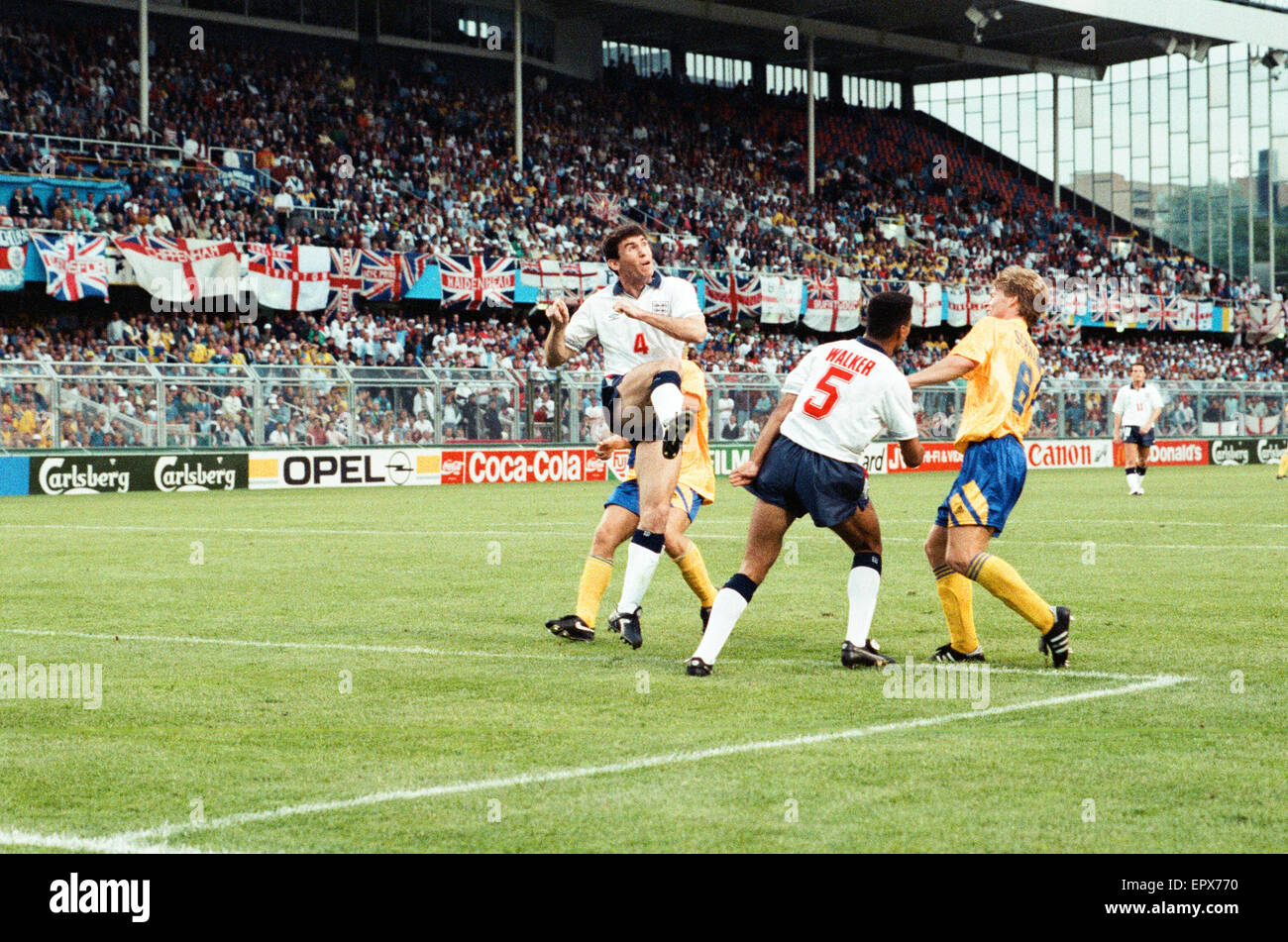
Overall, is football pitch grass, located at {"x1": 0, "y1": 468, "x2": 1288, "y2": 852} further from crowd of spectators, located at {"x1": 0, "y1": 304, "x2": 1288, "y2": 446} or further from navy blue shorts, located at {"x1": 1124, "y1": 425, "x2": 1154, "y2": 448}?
Result: crowd of spectators, located at {"x1": 0, "y1": 304, "x2": 1288, "y2": 446}

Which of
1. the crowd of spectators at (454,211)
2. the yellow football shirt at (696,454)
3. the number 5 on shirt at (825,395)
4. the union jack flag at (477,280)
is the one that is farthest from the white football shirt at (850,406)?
the union jack flag at (477,280)

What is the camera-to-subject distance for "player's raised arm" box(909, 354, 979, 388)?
819cm

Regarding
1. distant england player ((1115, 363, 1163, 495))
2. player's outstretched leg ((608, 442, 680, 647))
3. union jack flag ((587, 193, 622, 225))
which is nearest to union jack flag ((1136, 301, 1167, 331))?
union jack flag ((587, 193, 622, 225))

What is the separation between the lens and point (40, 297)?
36250 mm

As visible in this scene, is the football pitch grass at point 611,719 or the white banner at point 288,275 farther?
the white banner at point 288,275

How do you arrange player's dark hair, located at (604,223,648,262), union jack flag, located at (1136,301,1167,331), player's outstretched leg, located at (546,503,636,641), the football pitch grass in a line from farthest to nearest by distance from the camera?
union jack flag, located at (1136,301,1167,331) → player's outstretched leg, located at (546,503,636,641) → player's dark hair, located at (604,223,648,262) → the football pitch grass

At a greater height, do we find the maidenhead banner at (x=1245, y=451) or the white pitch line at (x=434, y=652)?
the maidenhead banner at (x=1245, y=451)

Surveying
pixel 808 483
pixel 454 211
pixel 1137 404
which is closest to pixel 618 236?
pixel 808 483

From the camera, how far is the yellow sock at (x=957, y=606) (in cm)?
868

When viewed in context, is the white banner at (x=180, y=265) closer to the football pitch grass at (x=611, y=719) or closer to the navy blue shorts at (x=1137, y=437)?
the navy blue shorts at (x=1137, y=437)

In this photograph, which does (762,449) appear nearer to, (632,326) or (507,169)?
(632,326)

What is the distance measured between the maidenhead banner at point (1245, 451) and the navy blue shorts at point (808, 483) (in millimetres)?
42173

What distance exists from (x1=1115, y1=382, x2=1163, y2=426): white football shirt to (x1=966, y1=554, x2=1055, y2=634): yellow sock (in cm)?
2267
